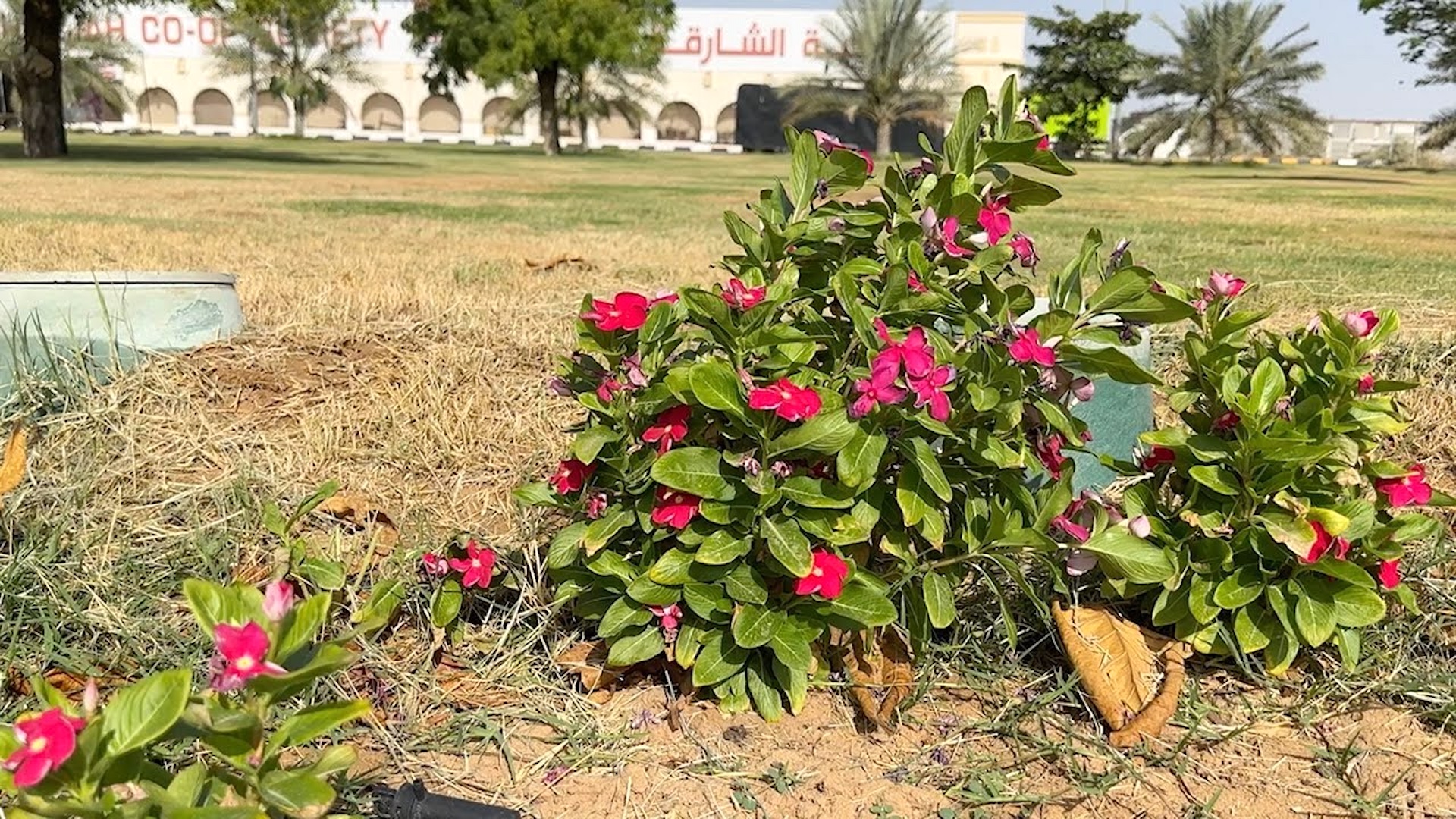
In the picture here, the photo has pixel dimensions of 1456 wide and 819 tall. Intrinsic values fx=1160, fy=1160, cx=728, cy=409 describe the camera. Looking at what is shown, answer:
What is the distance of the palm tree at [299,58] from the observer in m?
50.2

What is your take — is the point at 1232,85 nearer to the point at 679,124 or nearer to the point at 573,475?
the point at 679,124

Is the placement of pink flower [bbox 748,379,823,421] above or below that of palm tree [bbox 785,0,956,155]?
below

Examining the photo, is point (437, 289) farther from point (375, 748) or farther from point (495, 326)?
point (375, 748)

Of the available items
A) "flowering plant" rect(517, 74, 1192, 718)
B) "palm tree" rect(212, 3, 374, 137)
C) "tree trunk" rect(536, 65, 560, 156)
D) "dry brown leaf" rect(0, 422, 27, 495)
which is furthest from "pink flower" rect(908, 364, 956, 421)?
"palm tree" rect(212, 3, 374, 137)

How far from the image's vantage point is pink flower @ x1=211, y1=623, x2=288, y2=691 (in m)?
1.03

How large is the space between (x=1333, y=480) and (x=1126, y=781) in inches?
25.8

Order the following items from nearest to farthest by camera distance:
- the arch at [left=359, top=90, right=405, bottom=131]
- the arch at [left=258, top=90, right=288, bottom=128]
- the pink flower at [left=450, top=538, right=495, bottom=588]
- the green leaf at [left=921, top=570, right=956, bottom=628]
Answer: the green leaf at [left=921, top=570, right=956, bottom=628], the pink flower at [left=450, top=538, right=495, bottom=588], the arch at [left=359, top=90, right=405, bottom=131], the arch at [left=258, top=90, right=288, bottom=128]

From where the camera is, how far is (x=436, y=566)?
212 centimetres

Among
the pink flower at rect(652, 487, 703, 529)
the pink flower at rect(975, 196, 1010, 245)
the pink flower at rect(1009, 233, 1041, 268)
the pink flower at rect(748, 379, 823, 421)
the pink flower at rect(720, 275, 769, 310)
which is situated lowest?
the pink flower at rect(652, 487, 703, 529)

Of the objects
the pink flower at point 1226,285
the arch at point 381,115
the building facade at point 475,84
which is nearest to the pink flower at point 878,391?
the pink flower at point 1226,285

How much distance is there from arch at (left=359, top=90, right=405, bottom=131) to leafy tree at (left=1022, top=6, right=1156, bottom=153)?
32991 mm

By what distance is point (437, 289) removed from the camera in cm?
445

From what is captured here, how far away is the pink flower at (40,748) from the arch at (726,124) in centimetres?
5844

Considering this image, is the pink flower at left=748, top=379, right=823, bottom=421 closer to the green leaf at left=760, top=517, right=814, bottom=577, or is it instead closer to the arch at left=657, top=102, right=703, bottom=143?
the green leaf at left=760, top=517, right=814, bottom=577
